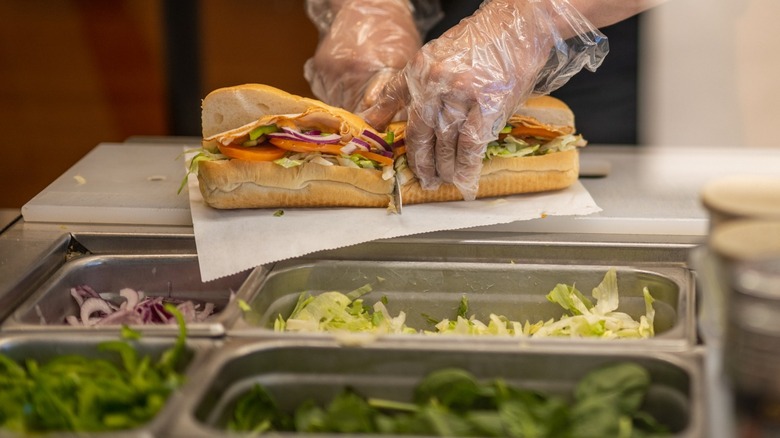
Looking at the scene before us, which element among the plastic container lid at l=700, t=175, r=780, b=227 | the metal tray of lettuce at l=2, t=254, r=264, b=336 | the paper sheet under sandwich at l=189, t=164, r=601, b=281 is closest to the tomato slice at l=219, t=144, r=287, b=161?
the paper sheet under sandwich at l=189, t=164, r=601, b=281

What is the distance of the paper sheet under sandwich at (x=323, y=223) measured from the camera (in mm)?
1812

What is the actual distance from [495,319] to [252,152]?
2.14 feet

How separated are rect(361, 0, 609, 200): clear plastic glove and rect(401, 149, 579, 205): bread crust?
3 cm

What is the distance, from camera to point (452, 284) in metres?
1.82

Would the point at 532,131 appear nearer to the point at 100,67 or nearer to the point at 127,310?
the point at 127,310

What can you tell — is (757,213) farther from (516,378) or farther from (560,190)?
(560,190)

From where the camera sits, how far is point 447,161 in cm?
196

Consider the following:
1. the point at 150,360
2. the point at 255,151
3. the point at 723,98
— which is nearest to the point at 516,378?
the point at 150,360

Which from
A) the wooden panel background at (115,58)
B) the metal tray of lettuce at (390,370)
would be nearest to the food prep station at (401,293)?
the metal tray of lettuce at (390,370)

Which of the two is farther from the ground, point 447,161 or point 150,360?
point 447,161

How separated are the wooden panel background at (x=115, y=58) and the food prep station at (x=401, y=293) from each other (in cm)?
376

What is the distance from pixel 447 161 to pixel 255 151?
0.42 meters

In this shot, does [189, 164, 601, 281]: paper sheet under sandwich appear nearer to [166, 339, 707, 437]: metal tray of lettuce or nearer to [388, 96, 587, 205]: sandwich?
[388, 96, 587, 205]: sandwich

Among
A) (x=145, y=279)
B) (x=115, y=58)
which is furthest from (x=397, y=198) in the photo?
(x=115, y=58)
